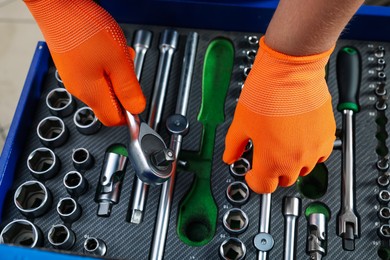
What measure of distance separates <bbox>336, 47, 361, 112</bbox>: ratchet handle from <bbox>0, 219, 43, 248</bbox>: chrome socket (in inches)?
25.5

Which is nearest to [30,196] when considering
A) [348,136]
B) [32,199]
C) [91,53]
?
[32,199]

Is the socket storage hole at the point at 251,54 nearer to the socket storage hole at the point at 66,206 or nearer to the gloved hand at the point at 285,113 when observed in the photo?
the gloved hand at the point at 285,113

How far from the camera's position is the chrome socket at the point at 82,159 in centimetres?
95

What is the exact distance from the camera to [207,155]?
3.24ft

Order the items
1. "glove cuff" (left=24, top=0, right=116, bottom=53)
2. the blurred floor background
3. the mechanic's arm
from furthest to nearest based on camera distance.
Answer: the blurred floor background, "glove cuff" (left=24, top=0, right=116, bottom=53), the mechanic's arm

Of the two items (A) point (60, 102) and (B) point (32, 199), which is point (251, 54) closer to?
(A) point (60, 102)

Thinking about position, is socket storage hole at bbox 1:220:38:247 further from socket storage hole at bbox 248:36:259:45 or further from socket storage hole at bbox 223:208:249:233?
socket storage hole at bbox 248:36:259:45

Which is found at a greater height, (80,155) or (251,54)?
(251,54)

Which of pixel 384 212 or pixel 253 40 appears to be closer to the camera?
pixel 384 212

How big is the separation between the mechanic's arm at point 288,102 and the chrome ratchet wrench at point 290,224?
0.06m

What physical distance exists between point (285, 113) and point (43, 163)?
51 cm

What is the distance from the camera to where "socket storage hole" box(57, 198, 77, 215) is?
35.7 inches

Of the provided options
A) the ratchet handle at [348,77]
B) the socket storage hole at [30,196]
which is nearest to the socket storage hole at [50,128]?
the socket storage hole at [30,196]

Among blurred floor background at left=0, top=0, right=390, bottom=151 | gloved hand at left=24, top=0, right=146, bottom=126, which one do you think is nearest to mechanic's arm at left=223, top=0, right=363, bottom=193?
gloved hand at left=24, top=0, right=146, bottom=126
